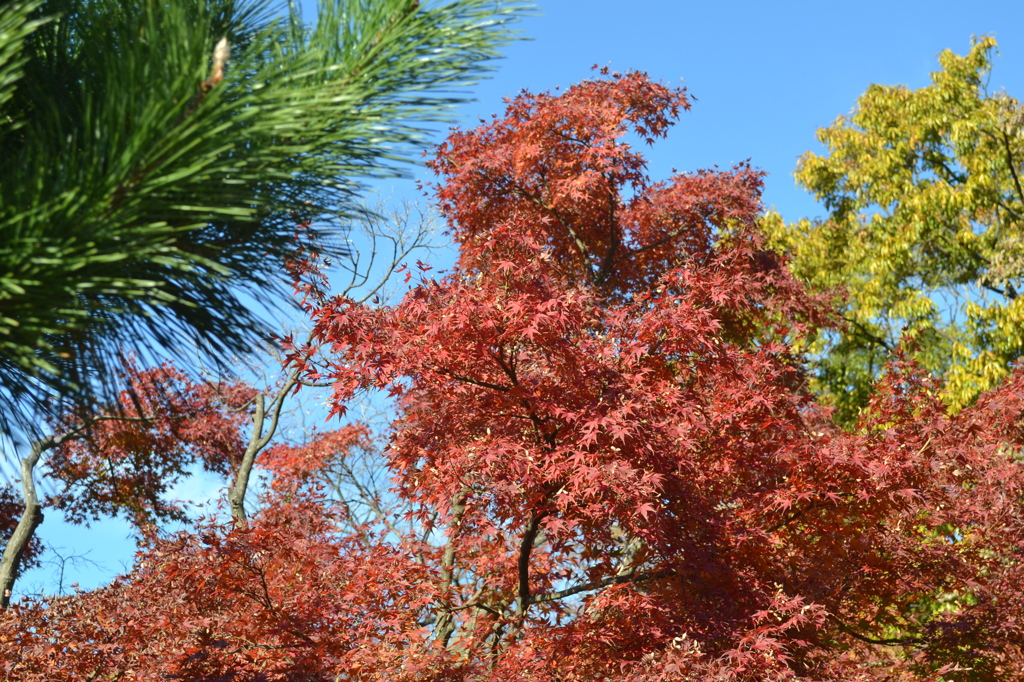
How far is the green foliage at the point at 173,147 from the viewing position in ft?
9.35

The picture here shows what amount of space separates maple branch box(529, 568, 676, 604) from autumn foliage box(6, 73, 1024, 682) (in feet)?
0.09

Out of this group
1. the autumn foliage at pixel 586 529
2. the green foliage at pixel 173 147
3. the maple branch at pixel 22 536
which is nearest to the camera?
the green foliage at pixel 173 147

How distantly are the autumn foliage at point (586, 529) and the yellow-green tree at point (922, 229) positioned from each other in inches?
185

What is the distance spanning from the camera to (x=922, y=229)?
47.3 ft

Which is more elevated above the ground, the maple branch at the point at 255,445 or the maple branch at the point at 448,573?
the maple branch at the point at 255,445

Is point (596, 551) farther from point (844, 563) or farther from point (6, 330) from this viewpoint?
point (6, 330)

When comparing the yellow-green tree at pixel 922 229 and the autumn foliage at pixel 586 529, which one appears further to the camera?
the yellow-green tree at pixel 922 229

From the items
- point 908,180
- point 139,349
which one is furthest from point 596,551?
point 908,180

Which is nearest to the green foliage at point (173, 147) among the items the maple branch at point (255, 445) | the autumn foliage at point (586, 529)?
the autumn foliage at point (586, 529)

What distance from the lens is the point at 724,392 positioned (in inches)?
291

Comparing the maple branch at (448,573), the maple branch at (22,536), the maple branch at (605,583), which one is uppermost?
the maple branch at (22,536)

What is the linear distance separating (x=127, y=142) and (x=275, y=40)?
0.82 m

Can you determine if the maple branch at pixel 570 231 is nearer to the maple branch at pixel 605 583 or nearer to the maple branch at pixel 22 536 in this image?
the maple branch at pixel 605 583

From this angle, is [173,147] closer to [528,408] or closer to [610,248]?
[528,408]
